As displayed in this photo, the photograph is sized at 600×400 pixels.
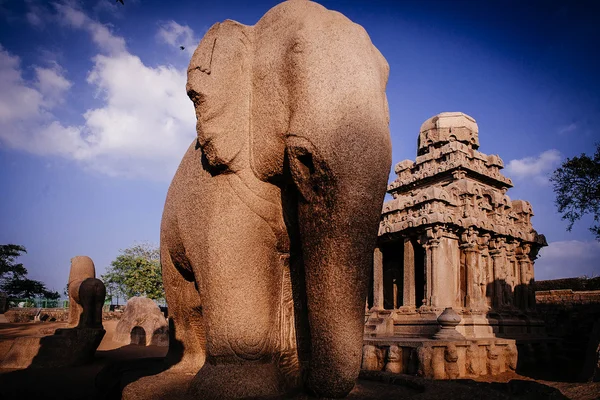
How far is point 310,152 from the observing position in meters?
2.09

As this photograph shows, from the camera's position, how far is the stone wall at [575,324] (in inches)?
418

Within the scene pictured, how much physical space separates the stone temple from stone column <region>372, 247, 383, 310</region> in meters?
0.03

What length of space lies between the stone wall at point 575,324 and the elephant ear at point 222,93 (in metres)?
9.37

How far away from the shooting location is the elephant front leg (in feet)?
7.64

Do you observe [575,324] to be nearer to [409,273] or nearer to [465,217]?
[465,217]

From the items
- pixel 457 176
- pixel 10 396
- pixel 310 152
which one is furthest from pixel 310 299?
pixel 457 176

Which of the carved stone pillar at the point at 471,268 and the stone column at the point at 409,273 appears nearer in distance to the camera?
the carved stone pillar at the point at 471,268

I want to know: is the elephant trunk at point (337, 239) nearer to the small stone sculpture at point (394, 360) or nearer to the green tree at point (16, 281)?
the small stone sculpture at point (394, 360)

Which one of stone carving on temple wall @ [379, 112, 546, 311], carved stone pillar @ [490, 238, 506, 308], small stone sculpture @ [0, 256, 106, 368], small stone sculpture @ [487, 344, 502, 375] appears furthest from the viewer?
carved stone pillar @ [490, 238, 506, 308]

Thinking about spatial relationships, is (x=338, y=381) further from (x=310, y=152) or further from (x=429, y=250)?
(x=429, y=250)

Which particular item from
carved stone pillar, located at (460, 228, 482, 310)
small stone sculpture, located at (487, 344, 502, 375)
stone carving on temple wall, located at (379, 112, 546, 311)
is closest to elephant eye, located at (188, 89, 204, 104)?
small stone sculpture, located at (487, 344, 502, 375)

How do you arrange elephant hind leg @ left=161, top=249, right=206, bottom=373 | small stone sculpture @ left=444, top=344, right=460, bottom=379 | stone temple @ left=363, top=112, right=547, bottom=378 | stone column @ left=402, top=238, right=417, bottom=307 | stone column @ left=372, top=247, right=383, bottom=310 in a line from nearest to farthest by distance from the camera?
elephant hind leg @ left=161, top=249, right=206, bottom=373 → small stone sculpture @ left=444, top=344, right=460, bottom=379 → stone temple @ left=363, top=112, right=547, bottom=378 → stone column @ left=402, top=238, right=417, bottom=307 → stone column @ left=372, top=247, right=383, bottom=310

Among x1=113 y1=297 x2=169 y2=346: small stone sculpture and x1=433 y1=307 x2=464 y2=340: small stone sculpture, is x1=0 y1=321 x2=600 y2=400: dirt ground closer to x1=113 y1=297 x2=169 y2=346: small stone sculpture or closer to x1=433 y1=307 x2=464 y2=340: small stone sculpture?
x1=433 y1=307 x2=464 y2=340: small stone sculpture

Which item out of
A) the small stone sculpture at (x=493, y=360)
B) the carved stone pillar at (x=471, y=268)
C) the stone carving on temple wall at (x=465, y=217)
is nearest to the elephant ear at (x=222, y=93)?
the small stone sculpture at (x=493, y=360)
